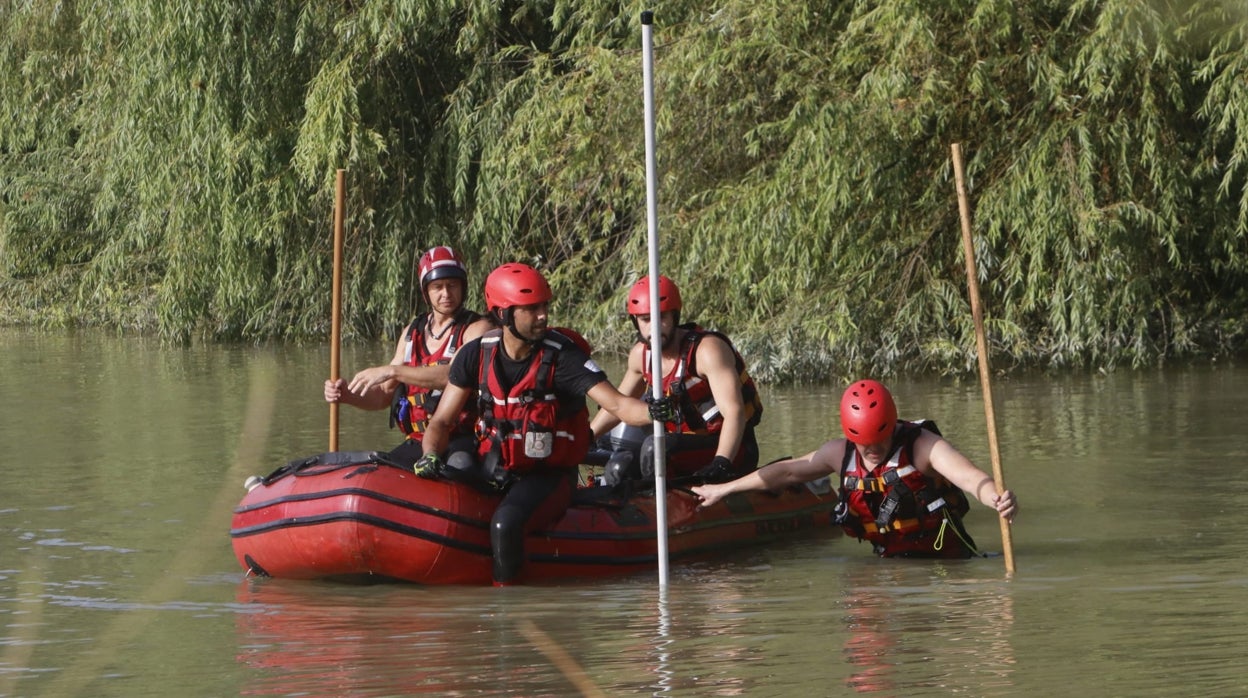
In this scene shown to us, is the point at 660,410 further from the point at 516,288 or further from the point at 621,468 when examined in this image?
the point at 621,468

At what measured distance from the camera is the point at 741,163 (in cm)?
1439

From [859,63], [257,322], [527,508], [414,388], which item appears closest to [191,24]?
[257,322]

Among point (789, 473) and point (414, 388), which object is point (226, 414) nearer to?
point (414, 388)

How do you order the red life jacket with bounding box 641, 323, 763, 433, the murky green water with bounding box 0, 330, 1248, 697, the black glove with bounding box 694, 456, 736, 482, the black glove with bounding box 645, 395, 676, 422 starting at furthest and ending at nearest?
the red life jacket with bounding box 641, 323, 763, 433
the black glove with bounding box 694, 456, 736, 482
the black glove with bounding box 645, 395, 676, 422
the murky green water with bounding box 0, 330, 1248, 697

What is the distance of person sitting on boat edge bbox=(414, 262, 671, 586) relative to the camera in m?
7.05

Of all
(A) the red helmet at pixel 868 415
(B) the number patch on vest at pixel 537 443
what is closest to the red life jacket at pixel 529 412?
(B) the number patch on vest at pixel 537 443

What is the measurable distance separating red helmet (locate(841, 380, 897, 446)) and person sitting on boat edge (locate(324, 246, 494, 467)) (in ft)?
5.23

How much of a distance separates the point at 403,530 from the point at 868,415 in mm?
1870

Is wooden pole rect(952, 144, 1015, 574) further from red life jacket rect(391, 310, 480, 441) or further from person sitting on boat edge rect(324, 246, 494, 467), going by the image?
red life jacket rect(391, 310, 480, 441)

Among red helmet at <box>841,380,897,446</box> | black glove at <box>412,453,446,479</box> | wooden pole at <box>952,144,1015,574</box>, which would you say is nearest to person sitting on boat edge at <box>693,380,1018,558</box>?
red helmet at <box>841,380,897,446</box>

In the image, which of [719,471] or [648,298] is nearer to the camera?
[719,471]

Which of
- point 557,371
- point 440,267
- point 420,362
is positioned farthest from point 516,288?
point 420,362

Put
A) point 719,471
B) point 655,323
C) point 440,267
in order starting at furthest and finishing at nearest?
point 440,267, point 719,471, point 655,323

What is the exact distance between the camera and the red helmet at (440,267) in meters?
7.84
